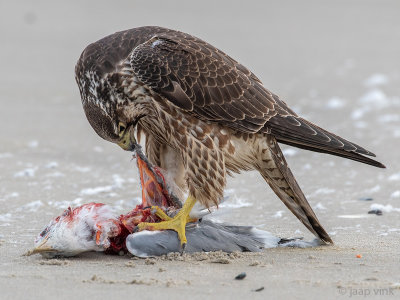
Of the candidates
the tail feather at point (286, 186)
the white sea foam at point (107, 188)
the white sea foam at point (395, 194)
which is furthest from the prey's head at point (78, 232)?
the white sea foam at point (395, 194)

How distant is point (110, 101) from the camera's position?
17.3 ft

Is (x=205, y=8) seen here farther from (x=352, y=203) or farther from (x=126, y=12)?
(x=352, y=203)

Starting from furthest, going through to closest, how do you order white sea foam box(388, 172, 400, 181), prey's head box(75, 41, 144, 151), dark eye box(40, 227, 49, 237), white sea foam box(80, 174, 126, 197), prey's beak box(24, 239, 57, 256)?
white sea foam box(388, 172, 400, 181)
white sea foam box(80, 174, 126, 197)
prey's head box(75, 41, 144, 151)
dark eye box(40, 227, 49, 237)
prey's beak box(24, 239, 57, 256)

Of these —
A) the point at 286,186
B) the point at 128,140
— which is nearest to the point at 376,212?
the point at 286,186

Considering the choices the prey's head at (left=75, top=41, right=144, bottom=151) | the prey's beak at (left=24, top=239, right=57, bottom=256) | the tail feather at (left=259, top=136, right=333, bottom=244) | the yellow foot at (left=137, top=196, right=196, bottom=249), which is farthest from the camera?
the tail feather at (left=259, top=136, right=333, bottom=244)

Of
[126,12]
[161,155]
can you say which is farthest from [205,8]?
[161,155]

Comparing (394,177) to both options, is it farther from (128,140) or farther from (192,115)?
(128,140)

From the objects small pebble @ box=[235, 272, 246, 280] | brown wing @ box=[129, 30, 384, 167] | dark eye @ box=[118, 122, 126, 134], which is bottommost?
small pebble @ box=[235, 272, 246, 280]

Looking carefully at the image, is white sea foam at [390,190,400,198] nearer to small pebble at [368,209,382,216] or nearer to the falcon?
small pebble at [368,209,382,216]

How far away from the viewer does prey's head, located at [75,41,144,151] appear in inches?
207

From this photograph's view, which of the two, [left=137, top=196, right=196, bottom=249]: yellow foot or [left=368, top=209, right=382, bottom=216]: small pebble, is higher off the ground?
[left=368, top=209, right=382, bottom=216]: small pebble

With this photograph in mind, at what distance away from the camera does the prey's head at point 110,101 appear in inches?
207

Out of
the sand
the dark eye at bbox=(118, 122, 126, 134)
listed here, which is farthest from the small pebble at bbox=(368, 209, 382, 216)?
the dark eye at bbox=(118, 122, 126, 134)

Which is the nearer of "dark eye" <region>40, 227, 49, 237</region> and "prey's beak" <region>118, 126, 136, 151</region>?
"dark eye" <region>40, 227, 49, 237</region>
